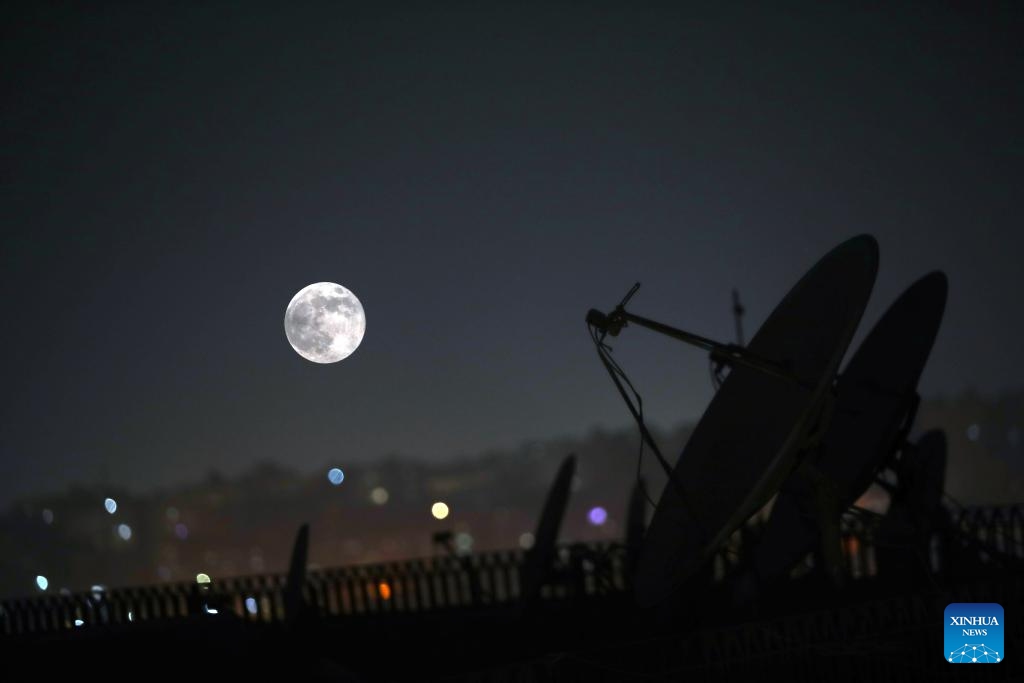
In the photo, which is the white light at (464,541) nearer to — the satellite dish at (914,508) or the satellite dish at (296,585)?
the satellite dish at (296,585)

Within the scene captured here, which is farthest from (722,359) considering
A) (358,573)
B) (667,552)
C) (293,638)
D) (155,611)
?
(155,611)

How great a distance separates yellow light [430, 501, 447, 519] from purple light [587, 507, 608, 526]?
11549mm

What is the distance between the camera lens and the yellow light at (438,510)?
86.4 meters

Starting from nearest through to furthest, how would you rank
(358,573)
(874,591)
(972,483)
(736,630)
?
(736,630), (874,591), (358,573), (972,483)

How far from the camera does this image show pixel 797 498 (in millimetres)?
10828

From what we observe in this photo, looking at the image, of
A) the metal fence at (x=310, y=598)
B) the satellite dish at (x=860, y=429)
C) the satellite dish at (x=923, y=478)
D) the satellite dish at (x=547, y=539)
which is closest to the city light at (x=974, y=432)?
the metal fence at (x=310, y=598)

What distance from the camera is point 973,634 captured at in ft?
28.2

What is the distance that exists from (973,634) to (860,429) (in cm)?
290

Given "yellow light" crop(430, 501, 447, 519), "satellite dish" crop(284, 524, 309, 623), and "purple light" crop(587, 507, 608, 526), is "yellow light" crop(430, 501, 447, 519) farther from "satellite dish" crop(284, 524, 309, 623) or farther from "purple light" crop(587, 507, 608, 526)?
"satellite dish" crop(284, 524, 309, 623)

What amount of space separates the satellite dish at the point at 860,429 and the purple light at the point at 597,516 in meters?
70.0

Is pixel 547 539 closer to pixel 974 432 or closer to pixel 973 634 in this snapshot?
pixel 973 634

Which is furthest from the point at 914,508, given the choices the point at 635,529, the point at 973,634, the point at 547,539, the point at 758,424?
the point at 635,529

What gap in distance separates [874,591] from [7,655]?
Answer: 10.6 meters

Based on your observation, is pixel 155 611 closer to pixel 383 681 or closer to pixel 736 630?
pixel 383 681
